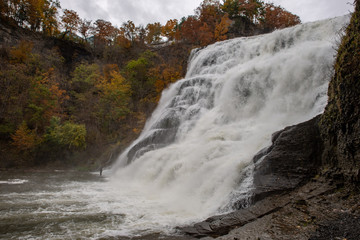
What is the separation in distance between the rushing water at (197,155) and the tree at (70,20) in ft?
74.9

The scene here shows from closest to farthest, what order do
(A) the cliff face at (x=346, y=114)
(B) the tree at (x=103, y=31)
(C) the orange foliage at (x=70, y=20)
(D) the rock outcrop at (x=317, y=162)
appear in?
(D) the rock outcrop at (x=317, y=162) → (A) the cliff face at (x=346, y=114) → (C) the orange foliage at (x=70, y=20) → (B) the tree at (x=103, y=31)

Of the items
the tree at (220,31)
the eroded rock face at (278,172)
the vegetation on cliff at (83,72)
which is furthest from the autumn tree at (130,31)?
the eroded rock face at (278,172)

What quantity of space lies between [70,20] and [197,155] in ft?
104

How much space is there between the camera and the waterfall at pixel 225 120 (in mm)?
7016

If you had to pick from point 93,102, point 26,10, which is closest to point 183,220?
point 93,102

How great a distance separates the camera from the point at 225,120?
1250 cm

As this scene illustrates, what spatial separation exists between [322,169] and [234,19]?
35.1m

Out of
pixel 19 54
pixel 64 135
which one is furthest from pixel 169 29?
pixel 64 135

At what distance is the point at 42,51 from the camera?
27.2m

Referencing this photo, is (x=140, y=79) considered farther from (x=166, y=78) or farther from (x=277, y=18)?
(x=277, y=18)

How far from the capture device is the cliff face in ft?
16.2

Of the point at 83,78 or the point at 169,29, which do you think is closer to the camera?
the point at 83,78

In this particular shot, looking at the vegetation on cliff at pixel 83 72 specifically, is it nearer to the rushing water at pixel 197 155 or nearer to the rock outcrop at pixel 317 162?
the rushing water at pixel 197 155

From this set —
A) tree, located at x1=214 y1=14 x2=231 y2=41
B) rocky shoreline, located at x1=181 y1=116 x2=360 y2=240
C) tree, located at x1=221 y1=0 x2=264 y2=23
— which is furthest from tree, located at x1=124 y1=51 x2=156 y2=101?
rocky shoreline, located at x1=181 y1=116 x2=360 y2=240
